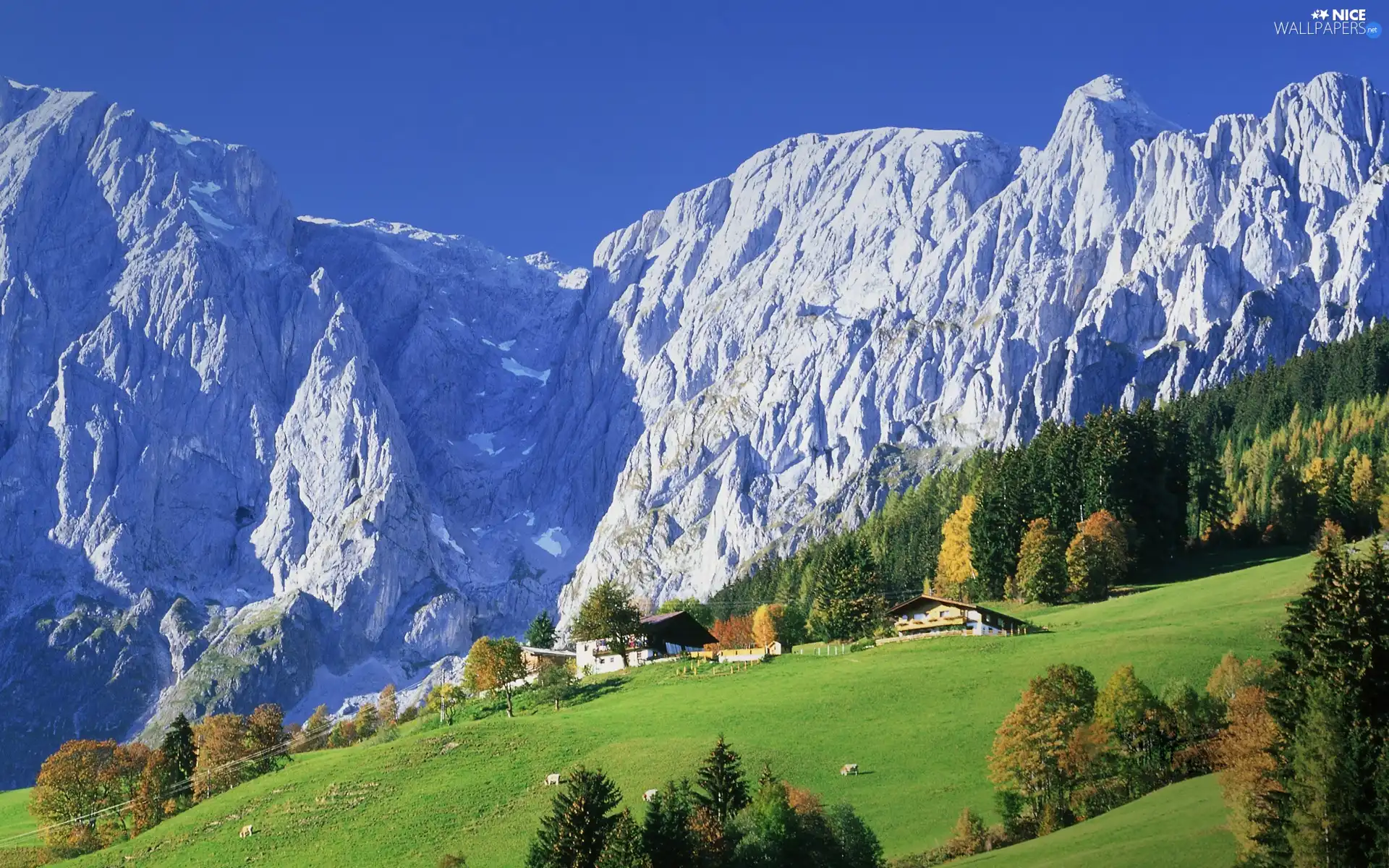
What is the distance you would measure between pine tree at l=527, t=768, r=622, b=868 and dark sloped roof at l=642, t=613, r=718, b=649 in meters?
77.9

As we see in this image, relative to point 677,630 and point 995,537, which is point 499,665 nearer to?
point 677,630

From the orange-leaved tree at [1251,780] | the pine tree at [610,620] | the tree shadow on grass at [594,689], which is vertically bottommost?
the orange-leaved tree at [1251,780]

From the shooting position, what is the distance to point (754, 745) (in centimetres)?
8988

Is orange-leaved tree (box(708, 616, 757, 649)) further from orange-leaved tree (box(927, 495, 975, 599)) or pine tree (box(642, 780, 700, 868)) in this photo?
pine tree (box(642, 780, 700, 868))

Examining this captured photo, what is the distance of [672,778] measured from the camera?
82.9 meters

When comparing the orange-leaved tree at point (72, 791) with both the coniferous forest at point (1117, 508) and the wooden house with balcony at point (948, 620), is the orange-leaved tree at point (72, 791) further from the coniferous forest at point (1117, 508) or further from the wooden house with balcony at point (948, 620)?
the wooden house with balcony at point (948, 620)

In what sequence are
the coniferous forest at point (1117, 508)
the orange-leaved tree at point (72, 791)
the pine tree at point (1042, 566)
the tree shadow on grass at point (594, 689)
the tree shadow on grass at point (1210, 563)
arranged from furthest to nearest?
the coniferous forest at point (1117, 508) < the pine tree at point (1042, 566) < the tree shadow on grass at point (1210, 563) < the orange-leaved tree at point (72, 791) < the tree shadow on grass at point (594, 689)

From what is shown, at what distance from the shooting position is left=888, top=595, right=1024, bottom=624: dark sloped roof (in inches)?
4626

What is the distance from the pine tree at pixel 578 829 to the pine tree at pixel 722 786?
21.2ft

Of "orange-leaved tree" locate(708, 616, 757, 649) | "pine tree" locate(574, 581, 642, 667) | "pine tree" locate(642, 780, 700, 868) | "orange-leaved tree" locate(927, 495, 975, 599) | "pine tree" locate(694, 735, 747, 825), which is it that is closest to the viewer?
"pine tree" locate(642, 780, 700, 868)

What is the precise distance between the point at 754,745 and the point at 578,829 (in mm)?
23013

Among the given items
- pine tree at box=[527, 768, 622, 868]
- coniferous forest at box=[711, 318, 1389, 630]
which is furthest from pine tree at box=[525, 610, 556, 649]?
pine tree at box=[527, 768, 622, 868]

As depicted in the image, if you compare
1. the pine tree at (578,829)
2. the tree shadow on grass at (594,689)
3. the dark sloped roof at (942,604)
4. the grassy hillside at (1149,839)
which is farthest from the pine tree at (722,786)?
the dark sloped roof at (942,604)

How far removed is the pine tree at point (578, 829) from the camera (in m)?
68.4
